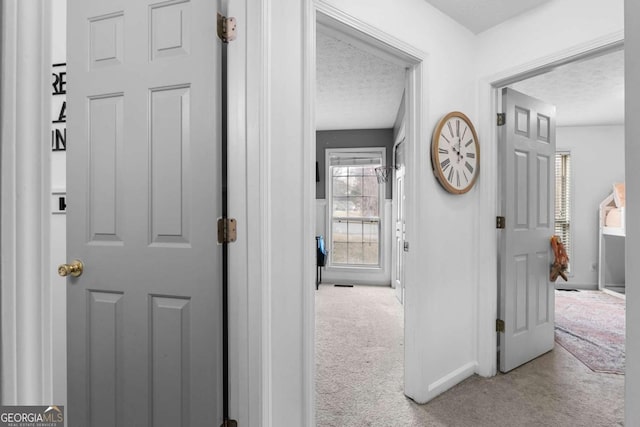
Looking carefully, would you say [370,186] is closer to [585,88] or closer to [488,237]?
[585,88]

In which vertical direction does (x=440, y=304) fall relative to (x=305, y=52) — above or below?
below

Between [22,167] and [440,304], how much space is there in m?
2.38

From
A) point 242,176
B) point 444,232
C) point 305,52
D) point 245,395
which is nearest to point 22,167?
point 242,176

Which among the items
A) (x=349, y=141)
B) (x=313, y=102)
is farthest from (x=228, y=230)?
(x=349, y=141)

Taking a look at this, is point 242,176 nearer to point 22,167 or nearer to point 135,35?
point 135,35

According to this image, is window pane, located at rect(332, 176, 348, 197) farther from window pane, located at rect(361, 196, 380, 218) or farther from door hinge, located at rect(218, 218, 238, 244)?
door hinge, located at rect(218, 218, 238, 244)

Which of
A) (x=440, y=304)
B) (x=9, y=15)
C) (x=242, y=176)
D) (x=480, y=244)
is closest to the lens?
(x=9, y=15)

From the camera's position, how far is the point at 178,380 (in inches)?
55.0

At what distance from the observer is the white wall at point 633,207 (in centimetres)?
37

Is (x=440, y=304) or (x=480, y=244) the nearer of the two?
(x=440, y=304)

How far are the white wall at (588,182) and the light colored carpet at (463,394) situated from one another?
124 inches

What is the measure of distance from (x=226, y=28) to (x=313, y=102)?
1.45 ft

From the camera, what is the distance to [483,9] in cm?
233

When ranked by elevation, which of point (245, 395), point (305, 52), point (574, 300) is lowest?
point (574, 300)
